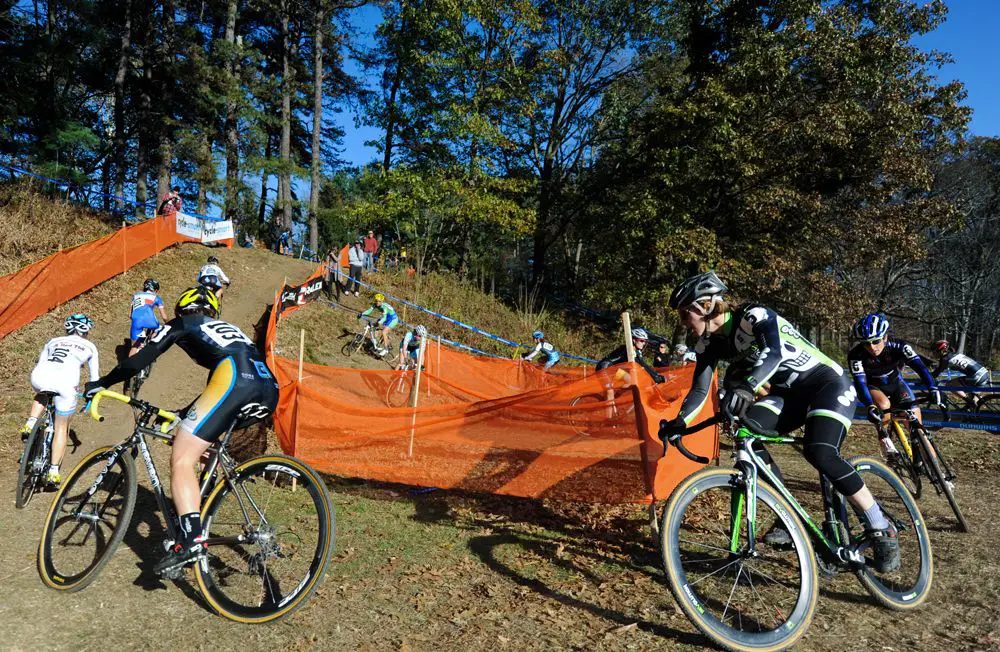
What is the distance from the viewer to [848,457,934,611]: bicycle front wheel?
3889 mm

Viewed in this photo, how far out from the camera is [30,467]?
632 centimetres

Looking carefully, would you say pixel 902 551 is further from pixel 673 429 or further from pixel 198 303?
pixel 198 303

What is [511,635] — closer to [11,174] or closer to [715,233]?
[715,233]

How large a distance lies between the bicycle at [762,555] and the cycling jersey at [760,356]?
371mm

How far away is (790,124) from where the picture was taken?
1842cm

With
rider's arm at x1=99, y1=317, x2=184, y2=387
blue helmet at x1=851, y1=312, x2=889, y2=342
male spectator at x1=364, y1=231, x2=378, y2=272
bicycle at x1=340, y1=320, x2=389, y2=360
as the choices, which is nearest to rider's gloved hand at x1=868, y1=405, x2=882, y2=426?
blue helmet at x1=851, y1=312, x2=889, y2=342

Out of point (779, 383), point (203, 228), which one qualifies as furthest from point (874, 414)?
point (203, 228)

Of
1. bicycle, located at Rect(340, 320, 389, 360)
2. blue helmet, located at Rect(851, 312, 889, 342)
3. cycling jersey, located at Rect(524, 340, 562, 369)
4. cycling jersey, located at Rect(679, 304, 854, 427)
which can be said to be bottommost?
bicycle, located at Rect(340, 320, 389, 360)

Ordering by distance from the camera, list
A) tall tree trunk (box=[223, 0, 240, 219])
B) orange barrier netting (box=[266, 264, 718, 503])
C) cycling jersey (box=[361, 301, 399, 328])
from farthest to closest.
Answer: tall tree trunk (box=[223, 0, 240, 219]), cycling jersey (box=[361, 301, 399, 328]), orange barrier netting (box=[266, 264, 718, 503])

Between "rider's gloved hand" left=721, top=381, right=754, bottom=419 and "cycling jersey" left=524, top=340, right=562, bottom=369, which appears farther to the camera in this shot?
"cycling jersey" left=524, top=340, right=562, bottom=369

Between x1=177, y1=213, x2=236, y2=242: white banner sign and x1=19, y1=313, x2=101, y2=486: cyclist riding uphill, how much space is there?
16016mm

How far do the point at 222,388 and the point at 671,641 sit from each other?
11.0 ft

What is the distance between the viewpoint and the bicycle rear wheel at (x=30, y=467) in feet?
20.1

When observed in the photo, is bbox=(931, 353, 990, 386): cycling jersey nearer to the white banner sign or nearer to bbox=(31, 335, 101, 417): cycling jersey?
bbox=(31, 335, 101, 417): cycling jersey
